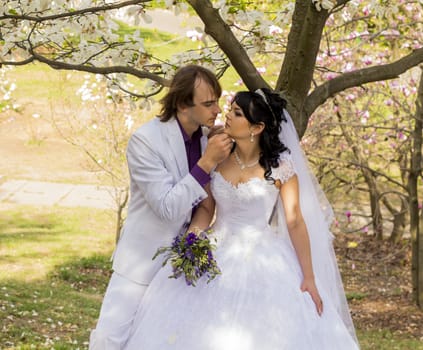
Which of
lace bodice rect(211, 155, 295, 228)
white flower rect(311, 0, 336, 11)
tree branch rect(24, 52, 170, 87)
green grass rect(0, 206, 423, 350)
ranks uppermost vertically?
white flower rect(311, 0, 336, 11)

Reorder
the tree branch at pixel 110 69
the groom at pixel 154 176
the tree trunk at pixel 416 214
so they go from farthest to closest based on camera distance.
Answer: the tree trunk at pixel 416 214, the tree branch at pixel 110 69, the groom at pixel 154 176

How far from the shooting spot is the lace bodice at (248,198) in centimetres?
350

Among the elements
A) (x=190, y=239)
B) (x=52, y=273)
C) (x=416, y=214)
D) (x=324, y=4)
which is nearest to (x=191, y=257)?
(x=190, y=239)

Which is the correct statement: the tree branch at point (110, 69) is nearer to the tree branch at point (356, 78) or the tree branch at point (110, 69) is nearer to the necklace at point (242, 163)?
the necklace at point (242, 163)

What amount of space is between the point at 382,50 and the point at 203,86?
6724mm

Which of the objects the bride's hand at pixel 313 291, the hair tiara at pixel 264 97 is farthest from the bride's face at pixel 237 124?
the bride's hand at pixel 313 291

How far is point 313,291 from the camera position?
342cm

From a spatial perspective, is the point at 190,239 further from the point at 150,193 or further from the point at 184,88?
the point at 184,88

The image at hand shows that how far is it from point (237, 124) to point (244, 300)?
75 cm

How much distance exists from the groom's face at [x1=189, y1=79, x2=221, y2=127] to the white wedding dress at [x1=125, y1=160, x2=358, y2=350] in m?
0.27

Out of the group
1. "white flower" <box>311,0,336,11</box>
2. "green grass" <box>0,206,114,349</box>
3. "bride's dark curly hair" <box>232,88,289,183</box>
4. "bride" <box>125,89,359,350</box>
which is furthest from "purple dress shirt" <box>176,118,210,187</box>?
"green grass" <box>0,206,114,349</box>

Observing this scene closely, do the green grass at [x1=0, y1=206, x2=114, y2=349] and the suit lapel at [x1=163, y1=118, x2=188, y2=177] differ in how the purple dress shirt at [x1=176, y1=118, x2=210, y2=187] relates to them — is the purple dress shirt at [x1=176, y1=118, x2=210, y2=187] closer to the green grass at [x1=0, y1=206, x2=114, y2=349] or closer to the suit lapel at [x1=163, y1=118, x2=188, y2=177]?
the suit lapel at [x1=163, y1=118, x2=188, y2=177]

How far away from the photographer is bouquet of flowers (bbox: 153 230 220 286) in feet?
10.8

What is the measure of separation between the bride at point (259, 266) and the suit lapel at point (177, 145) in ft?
0.56
